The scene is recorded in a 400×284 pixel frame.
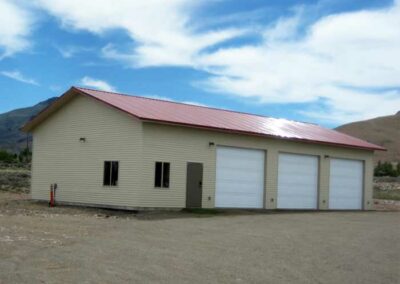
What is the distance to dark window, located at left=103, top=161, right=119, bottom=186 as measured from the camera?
25.8 metres

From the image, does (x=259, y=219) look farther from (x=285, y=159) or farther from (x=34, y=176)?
(x=34, y=176)

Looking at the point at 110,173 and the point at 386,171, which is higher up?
the point at 386,171

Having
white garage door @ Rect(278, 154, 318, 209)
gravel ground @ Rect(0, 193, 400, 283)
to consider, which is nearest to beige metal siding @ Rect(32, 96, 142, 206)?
gravel ground @ Rect(0, 193, 400, 283)

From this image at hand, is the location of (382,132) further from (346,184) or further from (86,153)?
(86,153)

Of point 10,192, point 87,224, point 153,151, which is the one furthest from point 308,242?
point 10,192

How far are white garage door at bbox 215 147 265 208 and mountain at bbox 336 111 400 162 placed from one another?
309 feet

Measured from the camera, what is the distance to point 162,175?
2534cm

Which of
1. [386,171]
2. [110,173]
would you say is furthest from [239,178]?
[386,171]

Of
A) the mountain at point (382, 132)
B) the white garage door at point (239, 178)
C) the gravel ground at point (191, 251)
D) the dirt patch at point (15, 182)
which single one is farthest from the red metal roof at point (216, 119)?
the mountain at point (382, 132)

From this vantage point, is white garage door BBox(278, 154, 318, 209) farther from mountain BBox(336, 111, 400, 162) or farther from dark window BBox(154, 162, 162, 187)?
mountain BBox(336, 111, 400, 162)

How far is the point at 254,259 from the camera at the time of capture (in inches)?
477

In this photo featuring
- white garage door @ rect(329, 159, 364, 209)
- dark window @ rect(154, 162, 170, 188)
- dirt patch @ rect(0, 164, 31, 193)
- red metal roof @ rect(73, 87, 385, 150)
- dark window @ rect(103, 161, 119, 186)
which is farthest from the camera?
dirt patch @ rect(0, 164, 31, 193)

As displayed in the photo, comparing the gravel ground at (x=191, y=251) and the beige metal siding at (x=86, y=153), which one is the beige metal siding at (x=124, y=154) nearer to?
the beige metal siding at (x=86, y=153)

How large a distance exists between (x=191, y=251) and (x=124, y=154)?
12.9 metres
